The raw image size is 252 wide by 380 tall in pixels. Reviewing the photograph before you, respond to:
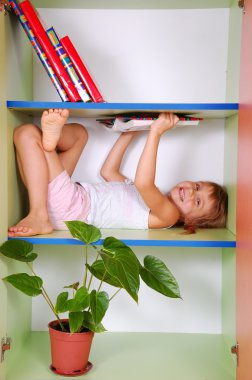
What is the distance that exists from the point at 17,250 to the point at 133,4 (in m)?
0.95

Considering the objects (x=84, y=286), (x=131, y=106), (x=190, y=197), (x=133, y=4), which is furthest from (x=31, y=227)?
(x=133, y=4)

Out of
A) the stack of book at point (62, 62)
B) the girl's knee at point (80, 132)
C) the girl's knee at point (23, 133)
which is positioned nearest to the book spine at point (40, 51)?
the stack of book at point (62, 62)

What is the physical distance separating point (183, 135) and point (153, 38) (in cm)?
37

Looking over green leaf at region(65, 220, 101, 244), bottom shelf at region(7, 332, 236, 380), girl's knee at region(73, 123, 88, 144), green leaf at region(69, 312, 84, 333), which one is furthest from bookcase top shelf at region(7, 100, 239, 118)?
bottom shelf at region(7, 332, 236, 380)

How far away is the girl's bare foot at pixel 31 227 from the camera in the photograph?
5.48 ft

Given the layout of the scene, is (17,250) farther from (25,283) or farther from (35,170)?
(35,170)

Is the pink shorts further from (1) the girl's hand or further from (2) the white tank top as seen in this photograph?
(1) the girl's hand

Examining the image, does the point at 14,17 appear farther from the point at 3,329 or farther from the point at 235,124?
the point at 3,329

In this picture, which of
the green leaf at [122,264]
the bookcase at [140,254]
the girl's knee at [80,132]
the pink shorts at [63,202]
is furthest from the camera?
the girl's knee at [80,132]

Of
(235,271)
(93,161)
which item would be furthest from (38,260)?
(235,271)

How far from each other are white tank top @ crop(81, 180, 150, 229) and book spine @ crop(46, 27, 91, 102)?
390mm

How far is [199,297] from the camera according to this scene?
6.77ft

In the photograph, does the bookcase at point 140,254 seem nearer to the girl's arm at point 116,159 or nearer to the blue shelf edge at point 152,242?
the blue shelf edge at point 152,242

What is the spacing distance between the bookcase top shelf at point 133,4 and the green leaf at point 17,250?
86 centimetres
